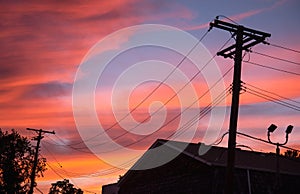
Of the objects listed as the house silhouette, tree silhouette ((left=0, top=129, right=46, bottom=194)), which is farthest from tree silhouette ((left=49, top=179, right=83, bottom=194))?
the house silhouette

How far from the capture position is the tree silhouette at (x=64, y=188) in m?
84.9

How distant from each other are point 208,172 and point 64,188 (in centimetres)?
6028

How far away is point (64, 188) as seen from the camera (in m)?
86.1

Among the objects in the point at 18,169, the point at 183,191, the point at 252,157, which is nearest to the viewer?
the point at 183,191

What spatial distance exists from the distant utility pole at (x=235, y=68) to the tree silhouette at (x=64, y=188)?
66.0m

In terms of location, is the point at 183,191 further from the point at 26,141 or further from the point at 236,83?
the point at 26,141

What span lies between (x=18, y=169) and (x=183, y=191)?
136 feet

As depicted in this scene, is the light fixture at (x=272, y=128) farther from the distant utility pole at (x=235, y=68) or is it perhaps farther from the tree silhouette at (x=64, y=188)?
the tree silhouette at (x=64, y=188)

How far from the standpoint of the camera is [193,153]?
31.5 meters

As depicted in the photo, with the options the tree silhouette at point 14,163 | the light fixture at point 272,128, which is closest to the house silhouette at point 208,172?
the light fixture at point 272,128

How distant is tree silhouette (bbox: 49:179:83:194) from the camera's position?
84875 mm

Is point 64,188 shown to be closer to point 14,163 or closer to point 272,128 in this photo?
point 14,163

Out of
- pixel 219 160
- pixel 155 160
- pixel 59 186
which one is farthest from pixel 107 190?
pixel 59 186

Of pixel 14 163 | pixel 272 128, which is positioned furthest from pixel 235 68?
pixel 14 163
